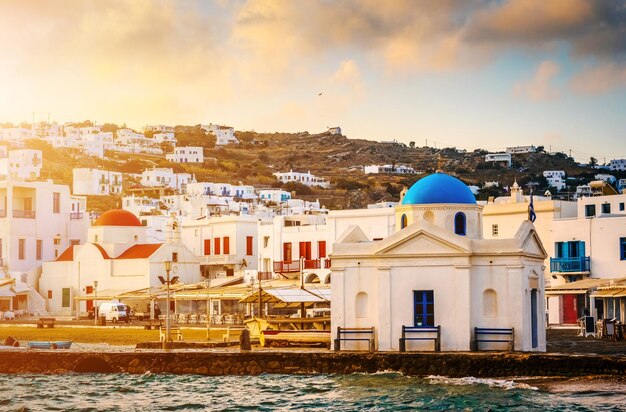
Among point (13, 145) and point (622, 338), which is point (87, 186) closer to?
point (13, 145)

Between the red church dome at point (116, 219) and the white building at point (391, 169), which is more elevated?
the white building at point (391, 169)

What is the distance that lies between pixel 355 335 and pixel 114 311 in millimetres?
32333

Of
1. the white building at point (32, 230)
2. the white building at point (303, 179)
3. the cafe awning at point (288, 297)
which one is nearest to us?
the cafe awning at point (288, 297)

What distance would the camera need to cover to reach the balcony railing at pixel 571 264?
56.9 meters

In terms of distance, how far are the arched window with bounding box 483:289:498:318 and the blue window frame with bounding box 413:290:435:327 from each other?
166 centimetres

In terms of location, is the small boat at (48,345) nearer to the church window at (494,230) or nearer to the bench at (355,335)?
the bench at (355,335)

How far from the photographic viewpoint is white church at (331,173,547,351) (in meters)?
35.2

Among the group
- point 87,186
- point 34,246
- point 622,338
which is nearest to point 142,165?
point 87,186

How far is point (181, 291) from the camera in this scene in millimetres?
65750

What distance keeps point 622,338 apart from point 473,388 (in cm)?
1423

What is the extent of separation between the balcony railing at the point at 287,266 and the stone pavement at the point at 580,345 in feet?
72.0

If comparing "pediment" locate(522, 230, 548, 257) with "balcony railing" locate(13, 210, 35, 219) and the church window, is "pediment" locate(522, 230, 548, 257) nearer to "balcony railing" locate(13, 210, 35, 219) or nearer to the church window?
the church window

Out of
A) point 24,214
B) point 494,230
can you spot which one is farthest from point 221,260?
point 494,230

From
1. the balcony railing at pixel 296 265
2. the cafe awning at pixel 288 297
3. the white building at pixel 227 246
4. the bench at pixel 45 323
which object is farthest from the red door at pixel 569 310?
the bench at pixel 45 323
